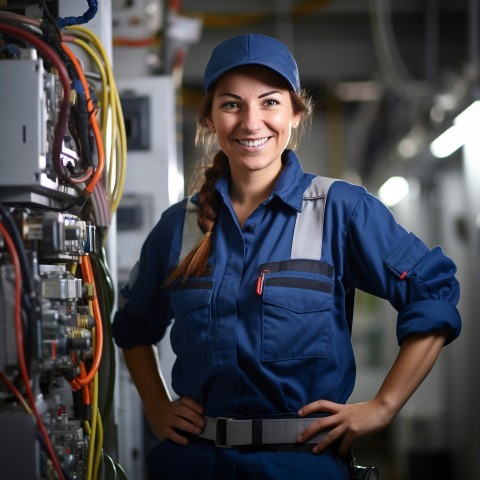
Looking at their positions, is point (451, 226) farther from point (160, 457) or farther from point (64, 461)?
point (64, 461)

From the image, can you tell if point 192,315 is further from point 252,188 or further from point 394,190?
point 394,190

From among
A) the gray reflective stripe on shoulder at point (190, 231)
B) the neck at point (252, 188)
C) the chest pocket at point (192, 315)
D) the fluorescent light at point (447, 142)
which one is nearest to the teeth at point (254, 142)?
the neck at point (252, 188)

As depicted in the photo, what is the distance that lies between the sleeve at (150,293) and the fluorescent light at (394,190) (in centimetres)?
444

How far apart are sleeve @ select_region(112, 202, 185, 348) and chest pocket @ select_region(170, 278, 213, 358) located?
0.16 m

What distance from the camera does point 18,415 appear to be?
4.51 feet

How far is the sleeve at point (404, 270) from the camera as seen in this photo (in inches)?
60.3

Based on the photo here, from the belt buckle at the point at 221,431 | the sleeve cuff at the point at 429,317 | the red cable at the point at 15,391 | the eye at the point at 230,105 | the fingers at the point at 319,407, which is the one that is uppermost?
the eye at the point at 230,105

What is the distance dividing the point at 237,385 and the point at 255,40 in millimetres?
894

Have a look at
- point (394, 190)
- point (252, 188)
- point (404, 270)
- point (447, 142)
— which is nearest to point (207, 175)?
point (252, 188)

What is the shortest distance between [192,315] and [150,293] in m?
0.26

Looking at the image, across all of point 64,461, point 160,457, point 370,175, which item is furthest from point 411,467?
point 64,461

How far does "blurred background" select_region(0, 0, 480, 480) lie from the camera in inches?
116

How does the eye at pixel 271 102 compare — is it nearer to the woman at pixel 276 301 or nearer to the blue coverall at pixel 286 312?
the woman at pixel 276 301

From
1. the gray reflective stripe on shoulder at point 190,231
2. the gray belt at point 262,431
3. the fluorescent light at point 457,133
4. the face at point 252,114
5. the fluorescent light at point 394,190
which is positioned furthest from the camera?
the fluorescent light at point 394,190
